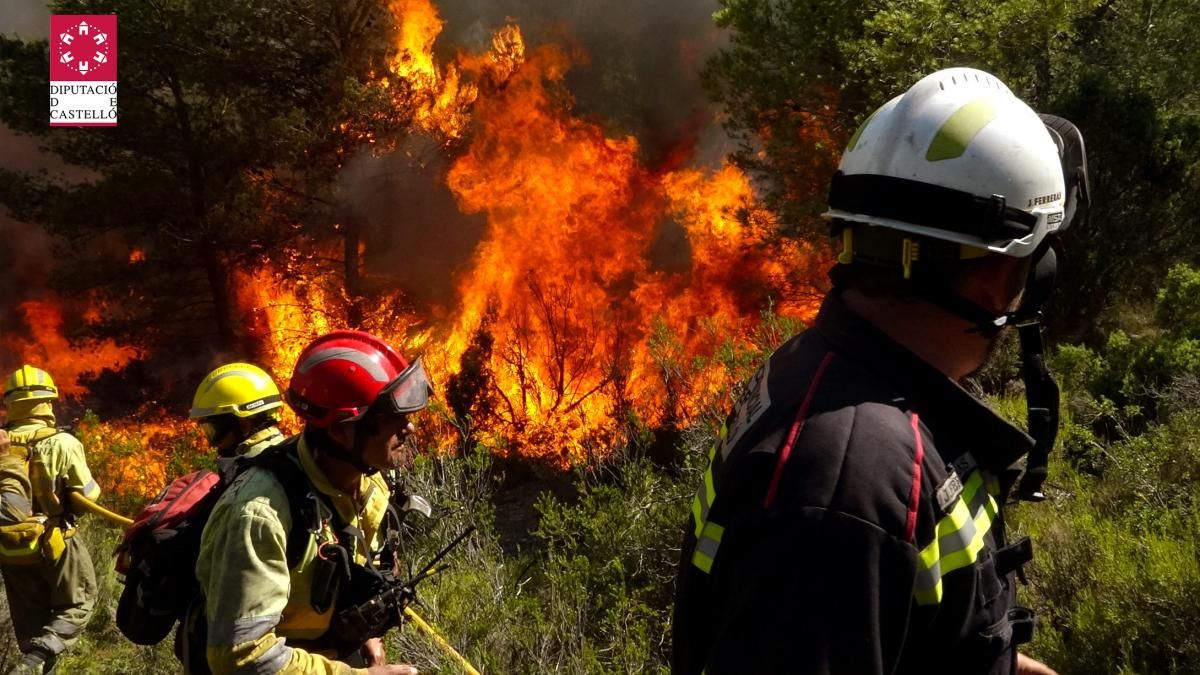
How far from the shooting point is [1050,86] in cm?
1060

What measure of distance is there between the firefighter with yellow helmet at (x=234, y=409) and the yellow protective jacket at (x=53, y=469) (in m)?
2.49

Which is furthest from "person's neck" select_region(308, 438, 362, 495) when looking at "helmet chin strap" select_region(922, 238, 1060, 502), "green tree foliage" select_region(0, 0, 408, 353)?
"green tree foliage" select_region(0, 0, 408, 353)

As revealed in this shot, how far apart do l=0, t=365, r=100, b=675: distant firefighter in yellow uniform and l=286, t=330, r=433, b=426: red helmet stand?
3.90 m

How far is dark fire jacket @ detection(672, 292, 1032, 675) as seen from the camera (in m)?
1.06

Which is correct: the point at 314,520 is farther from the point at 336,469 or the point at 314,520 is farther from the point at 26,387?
the point at 26,387

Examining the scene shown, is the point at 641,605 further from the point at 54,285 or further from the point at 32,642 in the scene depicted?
the point at 54,285

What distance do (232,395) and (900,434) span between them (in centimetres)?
342

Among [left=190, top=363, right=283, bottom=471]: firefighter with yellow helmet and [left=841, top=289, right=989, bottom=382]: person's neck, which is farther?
[left=190, top=363, right=283, bottom=471]: firefighter with yellow helmet

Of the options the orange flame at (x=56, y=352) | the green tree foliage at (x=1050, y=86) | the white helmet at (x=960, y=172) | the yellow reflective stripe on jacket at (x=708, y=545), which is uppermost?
the green tree foliage at (x=1050, y=86)

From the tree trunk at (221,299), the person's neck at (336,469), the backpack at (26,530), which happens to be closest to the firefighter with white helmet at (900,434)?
the person's neck at (336,469)

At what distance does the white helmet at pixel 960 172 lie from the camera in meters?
1.35

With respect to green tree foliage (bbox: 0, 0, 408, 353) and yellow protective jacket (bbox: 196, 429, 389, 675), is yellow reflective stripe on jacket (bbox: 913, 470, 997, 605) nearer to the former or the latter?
yellow protective jacket (bbox: 196, 429, 389, 675)

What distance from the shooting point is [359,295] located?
19.2 metres

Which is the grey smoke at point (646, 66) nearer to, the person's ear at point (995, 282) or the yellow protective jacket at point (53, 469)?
the yellow protective jacket at point (53, 469)
